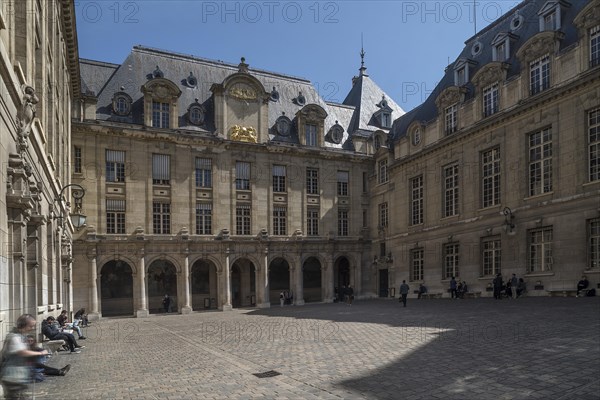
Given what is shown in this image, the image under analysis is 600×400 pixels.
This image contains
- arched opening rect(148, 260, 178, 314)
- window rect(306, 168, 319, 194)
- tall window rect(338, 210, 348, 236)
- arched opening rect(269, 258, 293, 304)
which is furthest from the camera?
tall window rect(338, 210, 348, 236)

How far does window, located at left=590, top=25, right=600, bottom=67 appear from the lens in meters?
25.0

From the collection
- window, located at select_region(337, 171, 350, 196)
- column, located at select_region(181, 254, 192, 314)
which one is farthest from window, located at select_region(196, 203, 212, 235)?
window, located at select_region(337, 171, 350, 196)

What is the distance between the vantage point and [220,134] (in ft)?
131

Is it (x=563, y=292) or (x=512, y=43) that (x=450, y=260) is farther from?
(x=512, y=43)

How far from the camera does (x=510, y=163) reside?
29922mm

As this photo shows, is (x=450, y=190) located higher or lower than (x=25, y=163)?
higher

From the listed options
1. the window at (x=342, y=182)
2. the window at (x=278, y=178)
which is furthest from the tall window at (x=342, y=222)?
the window at (x=278, y=178)

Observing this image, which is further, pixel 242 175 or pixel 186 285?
pixel 242 175

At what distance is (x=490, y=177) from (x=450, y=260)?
262 inches

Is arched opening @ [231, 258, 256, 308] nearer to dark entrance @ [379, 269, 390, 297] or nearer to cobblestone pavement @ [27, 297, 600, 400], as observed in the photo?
dark entrance @ [379, 269, 390, 297]

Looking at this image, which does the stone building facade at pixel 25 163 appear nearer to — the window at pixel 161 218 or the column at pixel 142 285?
the column at pixel 142 285

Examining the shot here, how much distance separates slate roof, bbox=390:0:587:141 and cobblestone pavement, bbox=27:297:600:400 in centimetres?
1679

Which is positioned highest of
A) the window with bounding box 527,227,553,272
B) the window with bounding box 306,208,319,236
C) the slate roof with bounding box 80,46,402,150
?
the slate roof with bounding box 80,46,402,150

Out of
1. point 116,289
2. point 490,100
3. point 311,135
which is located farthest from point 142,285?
point 490,100
